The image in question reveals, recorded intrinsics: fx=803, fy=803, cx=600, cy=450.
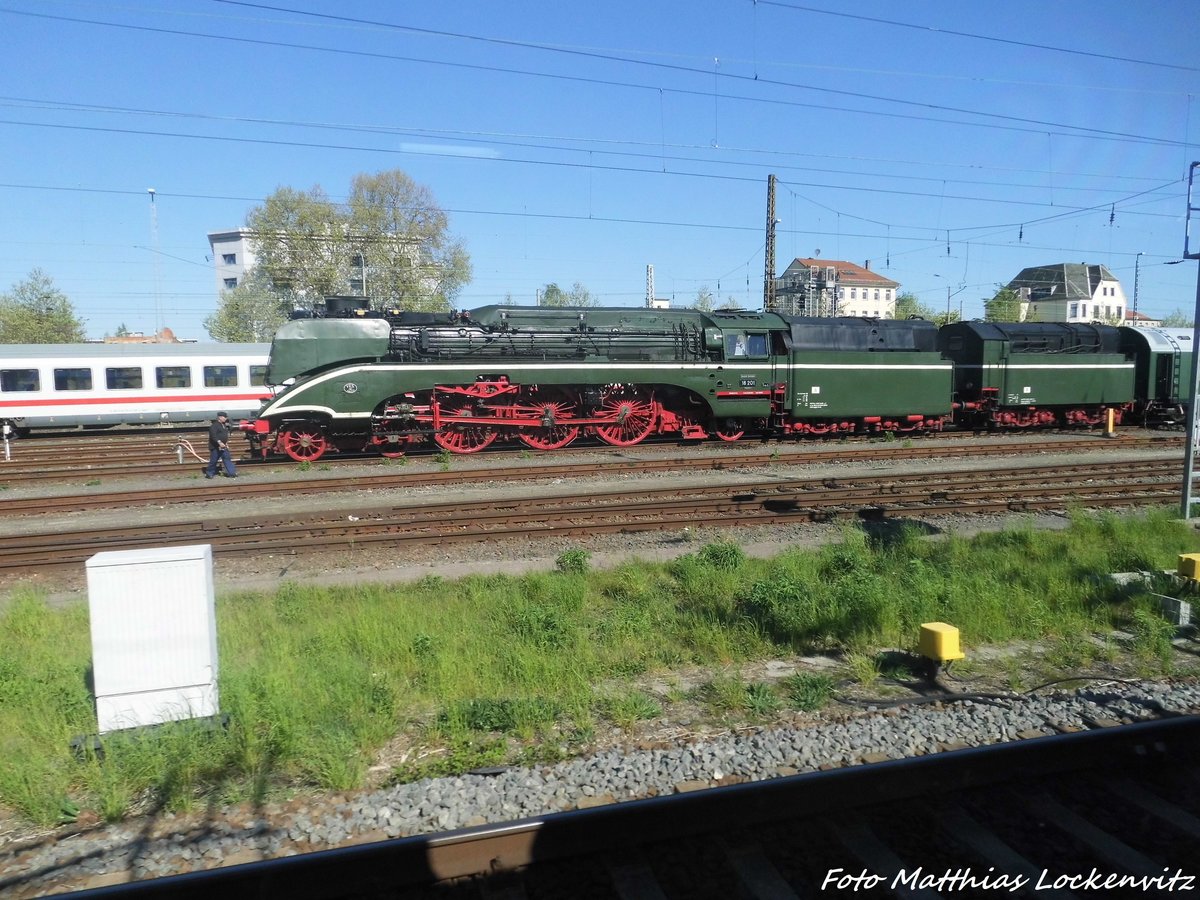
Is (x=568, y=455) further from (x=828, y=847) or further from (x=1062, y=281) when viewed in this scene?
(x=1062, y=281)

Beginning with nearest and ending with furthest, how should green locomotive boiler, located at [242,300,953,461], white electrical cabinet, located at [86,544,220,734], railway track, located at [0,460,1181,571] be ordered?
white electrical cabinet, located at [86,544,220,734] → railway track, located at [0,460,1181,571] → green locomotive boiler, located at [242,300,953,461]

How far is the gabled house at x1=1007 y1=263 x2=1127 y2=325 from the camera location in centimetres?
7025

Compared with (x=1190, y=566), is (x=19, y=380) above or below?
above

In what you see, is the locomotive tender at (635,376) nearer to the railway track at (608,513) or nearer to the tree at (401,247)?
the railway track at (608,513)

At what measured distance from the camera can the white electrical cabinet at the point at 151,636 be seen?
5.23 m

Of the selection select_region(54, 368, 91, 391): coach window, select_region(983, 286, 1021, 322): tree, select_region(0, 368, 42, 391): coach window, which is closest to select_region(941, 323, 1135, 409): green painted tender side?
select_region(54, 368, 91, 391): coach window

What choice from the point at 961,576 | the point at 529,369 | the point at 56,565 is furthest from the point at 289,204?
the point at 961,576

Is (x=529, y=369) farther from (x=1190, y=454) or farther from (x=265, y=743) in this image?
(x=265, y=743)

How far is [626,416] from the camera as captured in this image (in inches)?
782

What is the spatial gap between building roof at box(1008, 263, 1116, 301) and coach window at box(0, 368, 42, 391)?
6907 cm

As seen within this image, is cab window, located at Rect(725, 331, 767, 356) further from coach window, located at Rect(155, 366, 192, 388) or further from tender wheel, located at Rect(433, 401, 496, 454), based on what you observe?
coach window, located at Rect(155, 366, 192, 388)

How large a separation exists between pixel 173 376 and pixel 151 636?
85.1ft

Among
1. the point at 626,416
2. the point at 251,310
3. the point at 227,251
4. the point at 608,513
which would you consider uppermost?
the point at 227,251

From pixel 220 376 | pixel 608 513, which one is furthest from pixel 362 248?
pixel 608 513
